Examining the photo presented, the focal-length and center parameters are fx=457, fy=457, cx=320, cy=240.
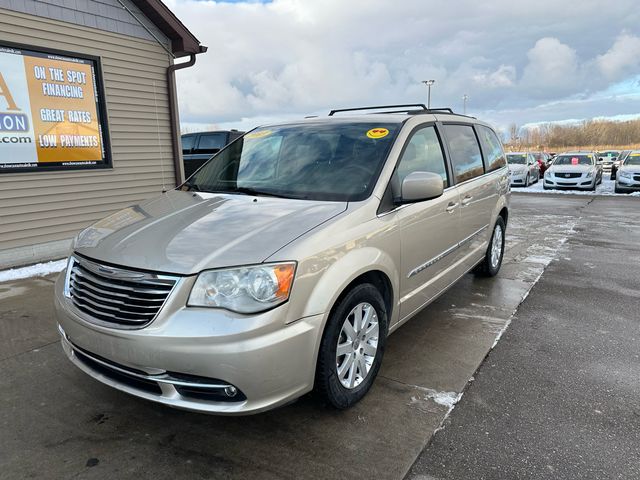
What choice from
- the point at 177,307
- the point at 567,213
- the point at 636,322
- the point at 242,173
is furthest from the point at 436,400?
the point at 567,213

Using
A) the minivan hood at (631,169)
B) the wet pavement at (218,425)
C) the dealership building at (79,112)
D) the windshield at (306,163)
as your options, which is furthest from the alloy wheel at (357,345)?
the minivan hood at (631,169)

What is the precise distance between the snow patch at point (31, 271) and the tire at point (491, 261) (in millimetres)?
5100

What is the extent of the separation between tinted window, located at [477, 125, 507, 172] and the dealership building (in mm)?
5135

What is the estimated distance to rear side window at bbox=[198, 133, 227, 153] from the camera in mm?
12031

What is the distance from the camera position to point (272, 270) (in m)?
2.23

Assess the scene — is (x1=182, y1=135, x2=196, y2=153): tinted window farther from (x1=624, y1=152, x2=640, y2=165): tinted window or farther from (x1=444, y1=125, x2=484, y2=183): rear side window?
(x1=624, y1=152, x2=640, y2=165): tinted window

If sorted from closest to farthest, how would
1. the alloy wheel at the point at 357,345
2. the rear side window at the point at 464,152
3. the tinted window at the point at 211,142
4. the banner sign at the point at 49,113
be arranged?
the alloy wheel at the point at 357,345 < the rear side window at the point at 464,152 < the banner sign at the point at 49,113 < the tinted window at the point at 211,142

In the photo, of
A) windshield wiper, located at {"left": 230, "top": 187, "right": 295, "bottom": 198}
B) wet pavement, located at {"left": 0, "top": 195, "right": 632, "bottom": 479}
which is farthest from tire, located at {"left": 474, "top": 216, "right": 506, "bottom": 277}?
windshield wiper, located at {"left": 230, "top": 187, "right": 295, "bottom": 198}

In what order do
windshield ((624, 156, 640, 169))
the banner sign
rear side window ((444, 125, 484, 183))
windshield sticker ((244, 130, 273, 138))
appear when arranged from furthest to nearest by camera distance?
windshield ((624, 156, 640, 169))
the banner sign
rear side window ((444, 125, 484, 183))
windshield sticker ((244, 130, 273, 138))

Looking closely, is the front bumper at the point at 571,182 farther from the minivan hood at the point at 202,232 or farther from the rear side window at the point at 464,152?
the minivan hood at the point at 202,232

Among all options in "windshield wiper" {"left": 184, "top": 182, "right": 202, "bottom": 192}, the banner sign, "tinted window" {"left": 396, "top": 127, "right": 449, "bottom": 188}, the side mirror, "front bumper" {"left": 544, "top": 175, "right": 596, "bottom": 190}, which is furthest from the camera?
"front bumper" {"left": 544, "top": 175, "right": 596, "bottom": 190}

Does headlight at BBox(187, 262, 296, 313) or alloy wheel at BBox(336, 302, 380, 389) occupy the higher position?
headlight at BBox(187, 262, 296, 313)

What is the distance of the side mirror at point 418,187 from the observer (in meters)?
2.93

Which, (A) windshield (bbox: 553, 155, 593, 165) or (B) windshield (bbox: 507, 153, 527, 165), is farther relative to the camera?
(B) windshield (bbox: 507, 153, 527, 165)
